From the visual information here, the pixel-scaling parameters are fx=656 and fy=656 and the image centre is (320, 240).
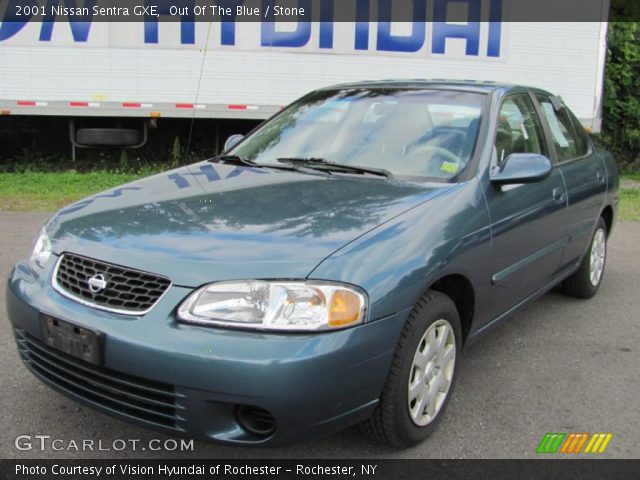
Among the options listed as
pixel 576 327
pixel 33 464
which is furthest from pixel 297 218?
pixel 576 327

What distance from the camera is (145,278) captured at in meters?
2.47

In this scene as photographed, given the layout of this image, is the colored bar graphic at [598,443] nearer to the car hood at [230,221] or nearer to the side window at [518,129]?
the car hood at [230,221]

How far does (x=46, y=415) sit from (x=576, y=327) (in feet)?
11.0

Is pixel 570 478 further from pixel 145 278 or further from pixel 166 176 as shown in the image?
pixel 166 176

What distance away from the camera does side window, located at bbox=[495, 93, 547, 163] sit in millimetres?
3707

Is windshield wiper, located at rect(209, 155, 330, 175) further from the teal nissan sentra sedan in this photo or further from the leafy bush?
the leafy bush

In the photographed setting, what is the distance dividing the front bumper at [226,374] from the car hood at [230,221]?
0.20 m

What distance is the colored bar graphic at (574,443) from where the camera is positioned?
2.93 meters

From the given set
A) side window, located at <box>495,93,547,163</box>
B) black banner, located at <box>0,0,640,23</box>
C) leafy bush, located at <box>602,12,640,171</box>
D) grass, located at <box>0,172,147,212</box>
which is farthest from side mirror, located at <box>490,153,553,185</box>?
leafy bush, located at <box>602,12,640,171</box>

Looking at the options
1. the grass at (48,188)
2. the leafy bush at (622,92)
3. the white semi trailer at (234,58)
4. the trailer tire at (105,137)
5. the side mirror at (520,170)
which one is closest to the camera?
the side mirror at (520,170)

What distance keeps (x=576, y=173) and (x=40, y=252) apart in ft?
10.9

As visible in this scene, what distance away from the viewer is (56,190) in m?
9.33

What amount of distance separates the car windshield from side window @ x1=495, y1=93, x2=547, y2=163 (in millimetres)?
182

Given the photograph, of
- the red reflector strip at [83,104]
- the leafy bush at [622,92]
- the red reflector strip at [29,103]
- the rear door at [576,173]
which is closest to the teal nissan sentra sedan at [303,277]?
the rear door at [576,173]
